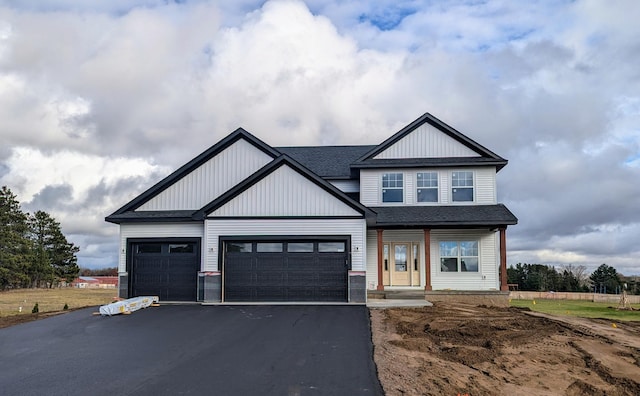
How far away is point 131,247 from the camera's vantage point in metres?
20.8

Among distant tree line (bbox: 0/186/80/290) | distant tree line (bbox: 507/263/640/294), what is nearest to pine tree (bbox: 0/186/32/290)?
distant tree line (bbox: 0/186/80/290)

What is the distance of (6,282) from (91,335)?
1576 inches

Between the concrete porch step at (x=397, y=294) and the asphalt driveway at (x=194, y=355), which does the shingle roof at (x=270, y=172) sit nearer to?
the concrete porch step at (x=397, y=294)

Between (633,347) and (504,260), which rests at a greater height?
(504,260)

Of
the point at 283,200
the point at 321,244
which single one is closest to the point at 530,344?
the point at 321,244

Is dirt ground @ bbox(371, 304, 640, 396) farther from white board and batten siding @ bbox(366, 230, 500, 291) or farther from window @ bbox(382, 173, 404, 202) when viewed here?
window @ bbox(382, 173, 404, 202)

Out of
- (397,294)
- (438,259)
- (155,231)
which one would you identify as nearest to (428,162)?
(438,259)

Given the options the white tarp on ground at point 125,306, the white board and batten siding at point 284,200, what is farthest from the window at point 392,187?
the white tarp on ground at point 125,306

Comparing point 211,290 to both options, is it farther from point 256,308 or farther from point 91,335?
point 91,335

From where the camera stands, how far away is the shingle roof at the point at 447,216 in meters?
20.7

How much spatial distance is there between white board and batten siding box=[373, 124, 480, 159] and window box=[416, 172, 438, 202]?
0.83 metres

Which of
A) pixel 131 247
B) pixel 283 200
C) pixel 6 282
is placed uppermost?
pixel 283 200

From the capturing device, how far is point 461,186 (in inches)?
898

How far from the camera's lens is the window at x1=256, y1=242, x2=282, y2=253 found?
1964cm
